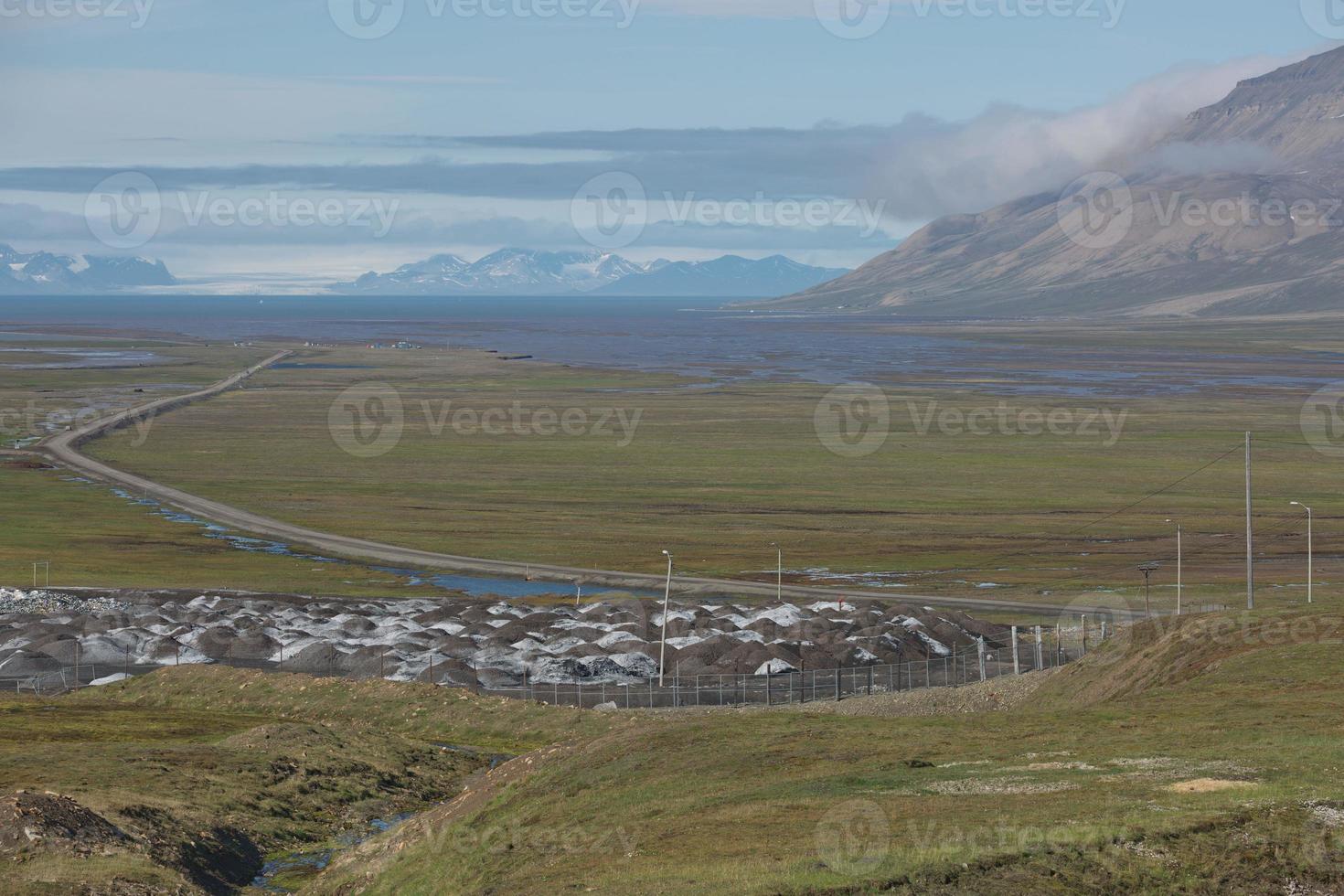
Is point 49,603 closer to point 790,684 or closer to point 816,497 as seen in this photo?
point 790,684

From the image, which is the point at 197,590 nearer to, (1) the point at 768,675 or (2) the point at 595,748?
(1) the point at 768,675

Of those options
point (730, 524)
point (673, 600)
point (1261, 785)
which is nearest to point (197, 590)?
point (673, 600)

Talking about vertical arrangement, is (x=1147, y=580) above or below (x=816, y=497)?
below

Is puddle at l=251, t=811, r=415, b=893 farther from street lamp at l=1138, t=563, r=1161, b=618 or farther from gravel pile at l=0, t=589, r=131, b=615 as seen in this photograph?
street lamp at l=1138, t=563, r=1161, b=618

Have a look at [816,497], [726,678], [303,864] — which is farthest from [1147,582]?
[303,864]

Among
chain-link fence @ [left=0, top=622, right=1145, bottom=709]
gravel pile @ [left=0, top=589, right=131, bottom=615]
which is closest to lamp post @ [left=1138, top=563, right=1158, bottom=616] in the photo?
chain-link fence @ [left=0, top=622, right=1145, bottom=709]
